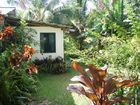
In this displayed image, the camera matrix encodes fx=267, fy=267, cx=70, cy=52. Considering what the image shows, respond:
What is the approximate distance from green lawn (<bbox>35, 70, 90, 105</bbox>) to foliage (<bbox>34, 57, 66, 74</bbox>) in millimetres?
964

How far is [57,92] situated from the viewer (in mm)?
10320

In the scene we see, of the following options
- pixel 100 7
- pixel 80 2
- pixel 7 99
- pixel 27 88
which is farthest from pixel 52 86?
pixel 80 2

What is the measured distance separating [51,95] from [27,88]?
3.57 feet

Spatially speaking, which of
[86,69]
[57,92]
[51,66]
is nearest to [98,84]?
[86,69]

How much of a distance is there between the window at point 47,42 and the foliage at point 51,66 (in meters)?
0.87

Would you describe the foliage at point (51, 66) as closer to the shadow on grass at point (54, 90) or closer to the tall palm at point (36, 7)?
the shadow on grass at point (54, 90)

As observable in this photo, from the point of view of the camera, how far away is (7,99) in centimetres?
743

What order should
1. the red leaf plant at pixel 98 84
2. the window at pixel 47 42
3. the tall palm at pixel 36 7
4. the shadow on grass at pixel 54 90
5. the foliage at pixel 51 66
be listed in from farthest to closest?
1. the tall palm at pixel 36 7
2. the window at pixel 47 42
3. the foliage at pixel 51 66
4. the shadow on grass at pixel 54 90
5. the red leaf plant at pixel 98 84

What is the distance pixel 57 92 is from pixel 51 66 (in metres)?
5.16

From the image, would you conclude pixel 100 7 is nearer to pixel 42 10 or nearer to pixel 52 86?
pixel 42 10

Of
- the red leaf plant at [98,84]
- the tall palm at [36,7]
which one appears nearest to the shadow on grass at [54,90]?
the red leaf plant at [98,84]

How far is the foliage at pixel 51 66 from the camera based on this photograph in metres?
15.2

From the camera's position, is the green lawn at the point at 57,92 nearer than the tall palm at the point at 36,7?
Yes

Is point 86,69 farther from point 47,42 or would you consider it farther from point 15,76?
point 47,42
